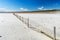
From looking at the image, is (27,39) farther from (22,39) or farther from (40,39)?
(40,39)

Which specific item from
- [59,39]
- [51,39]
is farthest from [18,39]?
[59,39]

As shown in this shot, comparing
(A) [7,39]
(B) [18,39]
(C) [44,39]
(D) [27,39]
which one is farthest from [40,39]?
(A) [7,39]

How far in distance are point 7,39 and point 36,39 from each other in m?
1.51

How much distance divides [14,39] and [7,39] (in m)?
0.36

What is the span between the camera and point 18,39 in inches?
263

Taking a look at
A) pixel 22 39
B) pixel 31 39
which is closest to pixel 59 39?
pixel 31 39

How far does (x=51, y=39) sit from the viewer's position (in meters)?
6.68

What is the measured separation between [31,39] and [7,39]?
125 cm

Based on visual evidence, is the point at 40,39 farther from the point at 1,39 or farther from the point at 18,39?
the point at 1,39

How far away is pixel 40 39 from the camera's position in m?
6.71

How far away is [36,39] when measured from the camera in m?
6.69

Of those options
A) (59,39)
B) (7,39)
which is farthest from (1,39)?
(59,39)

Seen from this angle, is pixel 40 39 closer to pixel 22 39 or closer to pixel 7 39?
pixel 22 39

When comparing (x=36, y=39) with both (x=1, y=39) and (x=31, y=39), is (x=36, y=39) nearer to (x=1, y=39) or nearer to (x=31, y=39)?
(x=31, y=39)
